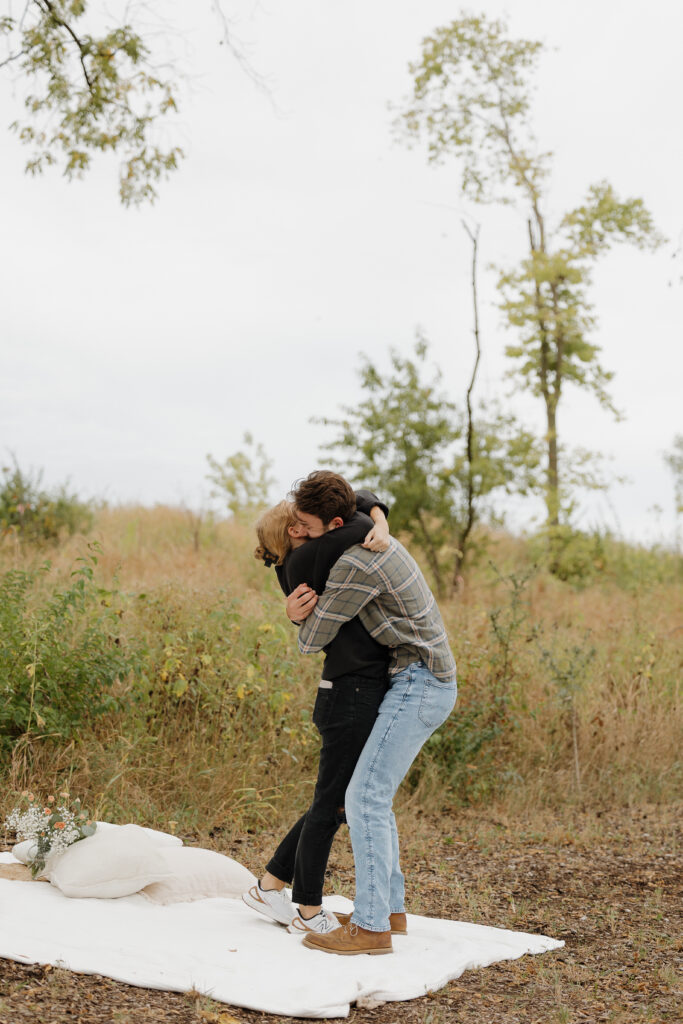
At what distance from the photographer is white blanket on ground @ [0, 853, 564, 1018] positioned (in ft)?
11.0

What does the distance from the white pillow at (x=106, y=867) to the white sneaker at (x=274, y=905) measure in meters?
0.43

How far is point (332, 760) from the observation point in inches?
146

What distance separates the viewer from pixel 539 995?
358cm

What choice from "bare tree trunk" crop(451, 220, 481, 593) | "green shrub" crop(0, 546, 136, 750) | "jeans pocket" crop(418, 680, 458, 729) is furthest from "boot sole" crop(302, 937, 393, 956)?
"bare tree trunk" crop(451, 220, 481, 593)

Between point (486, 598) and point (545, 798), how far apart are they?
5.37m

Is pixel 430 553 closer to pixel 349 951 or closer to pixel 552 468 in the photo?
pixel 552 468

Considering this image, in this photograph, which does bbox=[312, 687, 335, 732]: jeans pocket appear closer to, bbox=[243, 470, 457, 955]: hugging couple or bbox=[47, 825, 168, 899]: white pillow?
bbox=[243, 470, 457, 955]: hugging couple

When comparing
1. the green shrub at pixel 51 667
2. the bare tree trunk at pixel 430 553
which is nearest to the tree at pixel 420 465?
the bare tree trunk at pixel 430 553

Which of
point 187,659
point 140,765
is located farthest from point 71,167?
point 140,765

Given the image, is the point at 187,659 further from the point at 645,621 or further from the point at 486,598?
the point at 486,598

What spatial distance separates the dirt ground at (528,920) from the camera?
3227 millimetres

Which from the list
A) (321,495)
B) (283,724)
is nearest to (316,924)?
(321,495)

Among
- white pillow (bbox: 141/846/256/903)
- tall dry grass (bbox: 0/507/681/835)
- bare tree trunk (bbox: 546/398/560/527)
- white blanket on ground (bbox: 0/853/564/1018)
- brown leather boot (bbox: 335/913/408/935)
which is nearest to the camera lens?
white blanket on ground (bbox: 0/853/564/1018)

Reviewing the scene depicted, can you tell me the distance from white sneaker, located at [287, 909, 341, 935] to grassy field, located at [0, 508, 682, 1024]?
526mm
